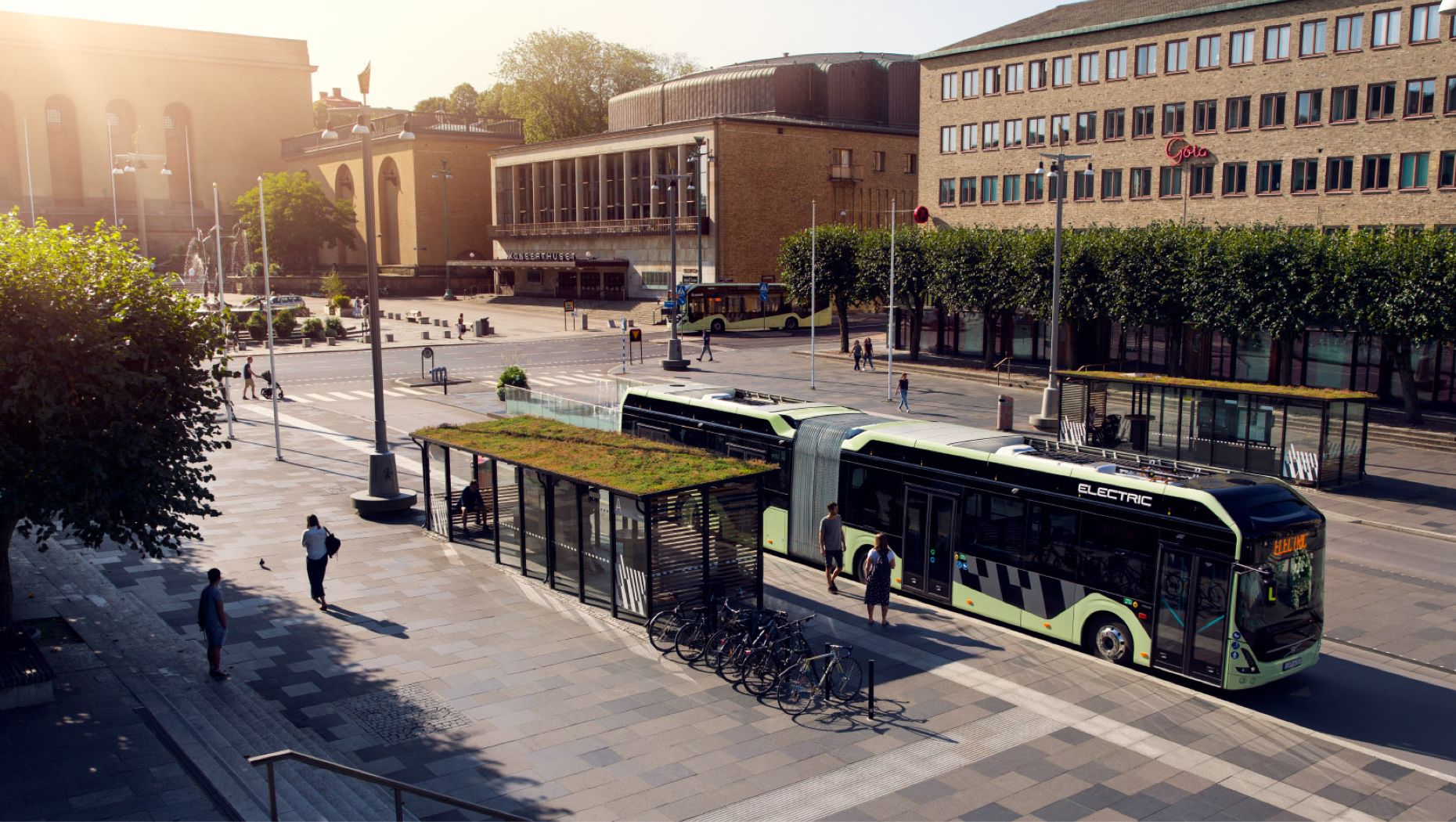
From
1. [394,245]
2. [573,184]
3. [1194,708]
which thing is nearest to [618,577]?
[1194,708]

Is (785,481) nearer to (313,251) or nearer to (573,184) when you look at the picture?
(573,184)

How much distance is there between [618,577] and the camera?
56.9ft

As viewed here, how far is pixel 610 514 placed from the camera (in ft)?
53.6

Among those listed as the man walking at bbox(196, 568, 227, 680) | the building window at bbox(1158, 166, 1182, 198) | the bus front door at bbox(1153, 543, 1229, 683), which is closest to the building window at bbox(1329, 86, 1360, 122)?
the building window at bbox(1158, 166, 1182, 198)

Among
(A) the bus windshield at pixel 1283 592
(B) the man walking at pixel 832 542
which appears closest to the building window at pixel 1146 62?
(B) the man walking at pixel 832 542

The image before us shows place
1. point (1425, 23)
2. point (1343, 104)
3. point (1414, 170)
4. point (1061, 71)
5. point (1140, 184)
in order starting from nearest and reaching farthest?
point (1425, 23) < point (1414, 170) < point (1343, 104) < point (1140, 184) < point (1061, 71)

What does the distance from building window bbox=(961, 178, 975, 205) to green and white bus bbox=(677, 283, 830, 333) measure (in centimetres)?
1180

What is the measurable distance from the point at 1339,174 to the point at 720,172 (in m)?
42.6

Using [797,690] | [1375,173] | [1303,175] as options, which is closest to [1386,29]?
[1375,173]

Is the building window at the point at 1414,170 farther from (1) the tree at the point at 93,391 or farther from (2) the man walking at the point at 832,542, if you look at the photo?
(1) the tree at the point at 93,391

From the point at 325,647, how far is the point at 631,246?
75.3 meters

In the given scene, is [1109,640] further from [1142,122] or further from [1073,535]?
[1142,122]

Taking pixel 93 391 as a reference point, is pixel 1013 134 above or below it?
above

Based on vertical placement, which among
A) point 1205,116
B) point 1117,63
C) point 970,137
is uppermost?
point 1117,63
